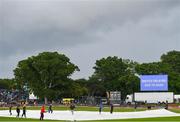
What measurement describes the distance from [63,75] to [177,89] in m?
33.4

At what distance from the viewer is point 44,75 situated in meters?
138

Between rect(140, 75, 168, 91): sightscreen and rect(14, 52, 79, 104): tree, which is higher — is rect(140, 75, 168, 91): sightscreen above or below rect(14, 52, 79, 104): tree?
below

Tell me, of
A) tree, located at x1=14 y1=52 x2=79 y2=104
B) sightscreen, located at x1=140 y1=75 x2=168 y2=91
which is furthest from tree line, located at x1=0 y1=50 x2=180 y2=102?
sightscreen, located at x1=140 y1=75 x2=168 y2=91

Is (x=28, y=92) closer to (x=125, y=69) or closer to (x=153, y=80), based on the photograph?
(x=125, y=69)

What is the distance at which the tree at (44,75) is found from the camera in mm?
138000

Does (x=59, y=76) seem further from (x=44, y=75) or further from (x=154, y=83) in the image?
(x=154, y=83)

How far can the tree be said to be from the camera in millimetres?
138000

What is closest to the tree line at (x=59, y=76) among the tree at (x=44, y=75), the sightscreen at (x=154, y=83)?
the tree at (x=44, y=75)

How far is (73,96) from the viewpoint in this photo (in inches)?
5753

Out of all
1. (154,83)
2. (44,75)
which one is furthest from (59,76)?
(154,83)

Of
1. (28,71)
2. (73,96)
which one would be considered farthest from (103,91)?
(28,71)

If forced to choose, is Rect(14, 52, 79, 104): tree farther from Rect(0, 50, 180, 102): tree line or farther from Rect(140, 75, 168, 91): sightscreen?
Rect(140, 75, 168, 91): sightscreen

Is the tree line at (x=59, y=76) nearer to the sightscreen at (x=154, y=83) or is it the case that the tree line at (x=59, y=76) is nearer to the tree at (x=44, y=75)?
the tree at (x=44, y=75)

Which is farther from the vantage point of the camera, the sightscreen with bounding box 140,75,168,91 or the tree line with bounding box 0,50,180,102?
the tree line with bounding box 0,50,180,102
